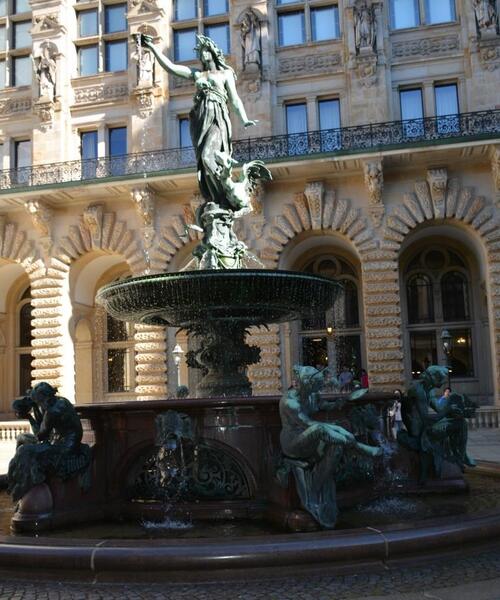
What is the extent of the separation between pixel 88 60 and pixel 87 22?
213 centimetres

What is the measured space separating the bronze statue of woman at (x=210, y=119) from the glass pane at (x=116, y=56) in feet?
73.1

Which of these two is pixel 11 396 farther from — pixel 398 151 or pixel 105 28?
pixel 398 151

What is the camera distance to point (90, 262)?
1234 inches

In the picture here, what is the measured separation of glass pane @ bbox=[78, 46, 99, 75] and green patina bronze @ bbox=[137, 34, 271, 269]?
23.0m

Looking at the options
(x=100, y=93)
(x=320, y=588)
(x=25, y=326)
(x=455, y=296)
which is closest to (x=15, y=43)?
(x=100, y=93)

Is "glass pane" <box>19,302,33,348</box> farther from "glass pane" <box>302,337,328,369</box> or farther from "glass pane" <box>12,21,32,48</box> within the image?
"glass pane" <box>302,337,328,369</box>

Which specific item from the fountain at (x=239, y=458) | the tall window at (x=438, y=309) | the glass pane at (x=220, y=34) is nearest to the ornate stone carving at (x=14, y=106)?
the glass pane at (x=220, y=34)

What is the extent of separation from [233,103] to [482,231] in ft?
55.7

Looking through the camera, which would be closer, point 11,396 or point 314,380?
point 314,380

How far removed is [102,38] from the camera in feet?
108

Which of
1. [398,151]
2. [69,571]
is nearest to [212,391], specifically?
[69,571]

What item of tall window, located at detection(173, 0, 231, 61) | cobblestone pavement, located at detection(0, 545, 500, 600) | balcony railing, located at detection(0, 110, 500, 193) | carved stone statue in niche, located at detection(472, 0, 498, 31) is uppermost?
tall window, located at detection(173, 0, 231, 61)

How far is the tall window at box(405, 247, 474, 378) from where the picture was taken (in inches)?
1194

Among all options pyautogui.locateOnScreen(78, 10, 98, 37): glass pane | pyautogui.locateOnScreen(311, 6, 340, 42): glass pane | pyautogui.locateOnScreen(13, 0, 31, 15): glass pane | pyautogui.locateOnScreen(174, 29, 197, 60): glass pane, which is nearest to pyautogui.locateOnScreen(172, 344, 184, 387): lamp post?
pyautogui.locateOnScreen(174, 29, 197, 60): glass pane
